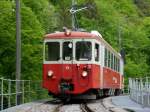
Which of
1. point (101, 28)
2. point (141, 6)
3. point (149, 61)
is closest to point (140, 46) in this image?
point (149, 61)

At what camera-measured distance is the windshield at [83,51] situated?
2530 cm

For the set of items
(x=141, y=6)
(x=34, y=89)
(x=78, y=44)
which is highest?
(x=141, y=6)

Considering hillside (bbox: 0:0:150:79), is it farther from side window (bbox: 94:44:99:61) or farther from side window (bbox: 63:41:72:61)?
side window (bbox: 94:44:99:61)

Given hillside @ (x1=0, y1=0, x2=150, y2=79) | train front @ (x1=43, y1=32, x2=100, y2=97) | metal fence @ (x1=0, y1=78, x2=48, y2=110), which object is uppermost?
hillside @ (x1=0, y1=0, x2=150, y2=79)

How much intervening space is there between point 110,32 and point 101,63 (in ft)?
189

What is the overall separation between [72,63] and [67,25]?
42.9 m

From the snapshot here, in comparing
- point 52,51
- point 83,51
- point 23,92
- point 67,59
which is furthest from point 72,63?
point 23,92

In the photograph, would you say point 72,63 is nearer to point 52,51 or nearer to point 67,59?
point 67,59

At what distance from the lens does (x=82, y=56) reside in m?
25.4

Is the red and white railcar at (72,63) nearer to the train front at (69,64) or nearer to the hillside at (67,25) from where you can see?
the train front at (69,64)

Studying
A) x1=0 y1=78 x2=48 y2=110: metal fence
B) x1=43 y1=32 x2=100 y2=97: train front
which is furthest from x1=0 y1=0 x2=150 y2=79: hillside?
x1=43 y1=32 x2=100 y2=97: train front

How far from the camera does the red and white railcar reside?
25.0 metres

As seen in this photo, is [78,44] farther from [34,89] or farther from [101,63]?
[34,89]

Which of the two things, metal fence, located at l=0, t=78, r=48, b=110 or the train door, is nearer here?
metal fence, located at l=0, t=78, r=48, b=110
